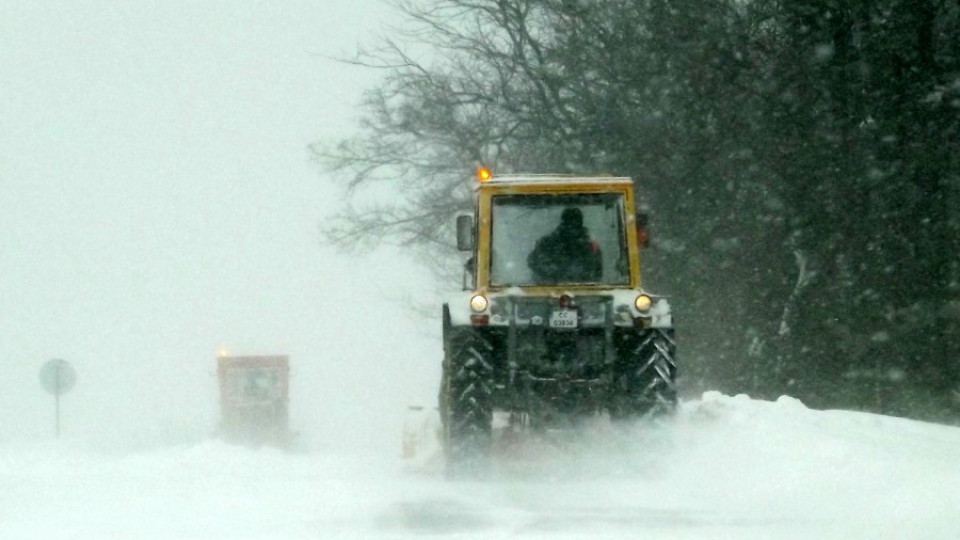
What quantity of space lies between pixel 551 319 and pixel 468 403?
978mm

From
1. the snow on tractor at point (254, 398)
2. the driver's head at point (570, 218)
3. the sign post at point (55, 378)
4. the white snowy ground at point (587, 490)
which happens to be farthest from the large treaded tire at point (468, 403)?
the snow on tractor at point (254, 398)

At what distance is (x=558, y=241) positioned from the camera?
1348 centimetres

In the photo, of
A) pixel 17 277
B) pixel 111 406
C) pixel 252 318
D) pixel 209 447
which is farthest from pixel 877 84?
pixel 17 277

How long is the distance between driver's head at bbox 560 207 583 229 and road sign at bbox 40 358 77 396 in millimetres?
14994

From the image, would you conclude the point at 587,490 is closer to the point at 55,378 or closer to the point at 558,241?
the point at 558,241

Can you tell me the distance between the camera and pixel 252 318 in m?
123

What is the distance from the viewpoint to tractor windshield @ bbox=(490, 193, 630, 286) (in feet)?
44.2

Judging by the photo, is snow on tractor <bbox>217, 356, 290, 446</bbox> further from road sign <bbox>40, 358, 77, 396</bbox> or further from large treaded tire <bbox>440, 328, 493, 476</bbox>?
large treaded tire <bbox>440, 328, 493, 476</bbox>

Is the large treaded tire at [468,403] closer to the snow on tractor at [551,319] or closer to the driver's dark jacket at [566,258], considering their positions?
the snow on tractor at [551,319]

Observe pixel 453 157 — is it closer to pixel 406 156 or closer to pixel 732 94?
pixel 406 156

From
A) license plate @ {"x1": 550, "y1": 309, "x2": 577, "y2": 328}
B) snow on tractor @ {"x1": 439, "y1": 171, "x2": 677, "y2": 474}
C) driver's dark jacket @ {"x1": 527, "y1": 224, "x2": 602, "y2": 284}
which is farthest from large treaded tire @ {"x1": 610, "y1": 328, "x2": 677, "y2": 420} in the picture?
driver's dark jacket @ {"x1": 527, "y1": 224, "x2": 602, "y2": 284}

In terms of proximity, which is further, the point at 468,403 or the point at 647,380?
the point at 647,380

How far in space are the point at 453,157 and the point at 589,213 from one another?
1671cm

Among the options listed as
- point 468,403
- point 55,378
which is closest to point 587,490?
point 468,403
